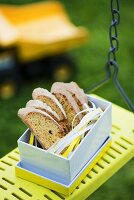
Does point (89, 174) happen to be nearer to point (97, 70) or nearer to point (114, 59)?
point (114, 59)

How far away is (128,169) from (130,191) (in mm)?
175

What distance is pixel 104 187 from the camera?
149 inches

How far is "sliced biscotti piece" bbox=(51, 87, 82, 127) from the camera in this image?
219 cm

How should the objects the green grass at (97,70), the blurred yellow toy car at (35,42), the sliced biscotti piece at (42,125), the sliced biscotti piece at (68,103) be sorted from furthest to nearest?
the blurred yellow toy car at (35,42)
the green grass at (97,70)
the sliced biscotti piece at (68,103)
the sliced biscotti piece at (42,125)

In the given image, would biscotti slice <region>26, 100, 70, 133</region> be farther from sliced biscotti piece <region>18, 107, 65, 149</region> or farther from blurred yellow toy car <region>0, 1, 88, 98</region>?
blurred yellow toy car <region>0, 1, 88, 98</region>

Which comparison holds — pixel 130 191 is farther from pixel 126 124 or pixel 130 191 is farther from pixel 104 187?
pixel 126 124

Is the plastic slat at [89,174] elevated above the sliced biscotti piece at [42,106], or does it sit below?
below

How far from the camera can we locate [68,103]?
7.20 feet

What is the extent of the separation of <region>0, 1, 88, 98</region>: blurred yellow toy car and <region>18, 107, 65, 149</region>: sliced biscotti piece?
2.34m

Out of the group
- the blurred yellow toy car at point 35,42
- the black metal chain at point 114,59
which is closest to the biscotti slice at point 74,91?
the black metal chain at point 114,59

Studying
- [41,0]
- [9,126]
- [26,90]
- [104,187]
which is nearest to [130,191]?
[104,187]

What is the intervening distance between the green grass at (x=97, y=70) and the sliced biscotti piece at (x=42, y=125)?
168cm

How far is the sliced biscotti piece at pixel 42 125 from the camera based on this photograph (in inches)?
81.6

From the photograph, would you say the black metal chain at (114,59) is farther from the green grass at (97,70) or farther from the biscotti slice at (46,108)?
the green grass at (97,70)
